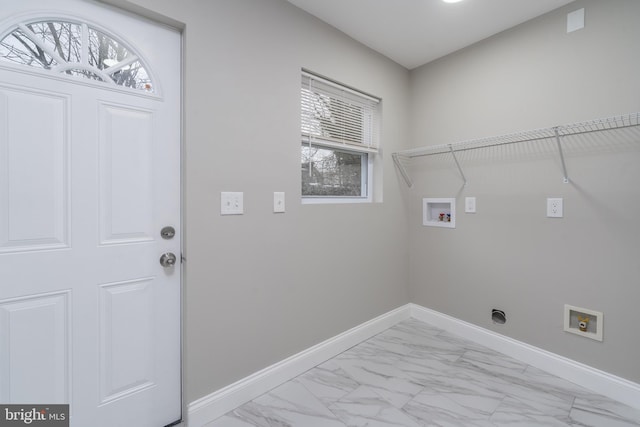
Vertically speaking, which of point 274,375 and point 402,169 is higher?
point 402,169

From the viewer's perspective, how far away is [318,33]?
191 centimetres

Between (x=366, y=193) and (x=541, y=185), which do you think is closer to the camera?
(x=541, y=185)

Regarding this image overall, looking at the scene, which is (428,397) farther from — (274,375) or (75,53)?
(75,53)

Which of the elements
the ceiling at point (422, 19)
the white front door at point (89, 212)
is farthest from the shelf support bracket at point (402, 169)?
the white front door at point (89, 212)

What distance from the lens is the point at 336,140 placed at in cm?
212

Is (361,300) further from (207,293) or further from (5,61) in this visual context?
(5,61)

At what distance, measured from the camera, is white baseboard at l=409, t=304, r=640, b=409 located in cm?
158

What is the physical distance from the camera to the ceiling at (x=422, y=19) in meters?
1.76

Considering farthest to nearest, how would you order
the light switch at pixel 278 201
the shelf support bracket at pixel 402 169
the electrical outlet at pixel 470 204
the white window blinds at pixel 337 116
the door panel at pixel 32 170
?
the shelf support bracket at pixel 402 169 < the electrical outlet at pixel 470 204 < the white window blinds at pixel 337 116 < the light switch at pixel 278 201 < the door panel at pixel 32 170

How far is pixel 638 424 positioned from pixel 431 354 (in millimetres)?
1028

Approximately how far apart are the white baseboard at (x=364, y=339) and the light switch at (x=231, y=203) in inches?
37.9

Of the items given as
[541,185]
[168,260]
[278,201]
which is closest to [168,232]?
[168,260]

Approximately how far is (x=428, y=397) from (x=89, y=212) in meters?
1.99

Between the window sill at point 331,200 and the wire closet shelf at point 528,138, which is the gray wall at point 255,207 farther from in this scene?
the wire closet shelf at point 528,138
